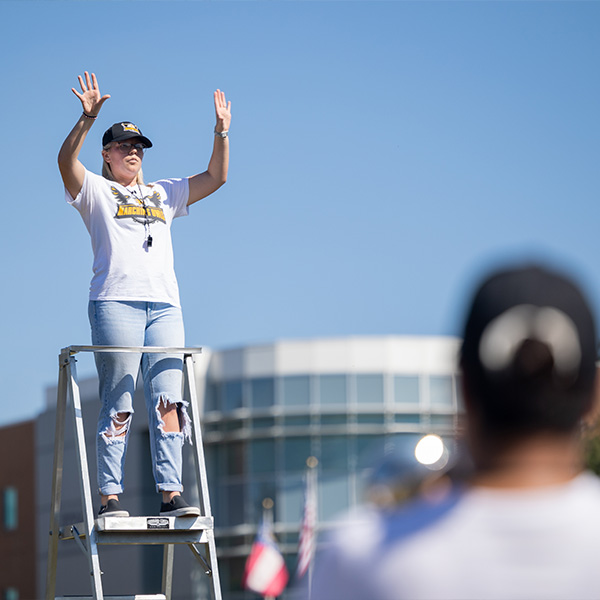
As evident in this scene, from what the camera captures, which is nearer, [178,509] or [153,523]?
[153,523]

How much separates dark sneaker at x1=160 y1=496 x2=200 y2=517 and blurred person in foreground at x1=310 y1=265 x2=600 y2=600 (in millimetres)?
3933

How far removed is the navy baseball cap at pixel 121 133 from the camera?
6129 mm

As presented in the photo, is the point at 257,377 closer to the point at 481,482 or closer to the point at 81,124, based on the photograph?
the point at 81,124

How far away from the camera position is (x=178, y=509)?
5758 millimetres

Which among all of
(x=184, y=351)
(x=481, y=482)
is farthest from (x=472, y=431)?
(x=184, y=351)

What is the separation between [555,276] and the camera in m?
1.76

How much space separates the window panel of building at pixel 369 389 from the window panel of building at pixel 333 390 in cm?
49

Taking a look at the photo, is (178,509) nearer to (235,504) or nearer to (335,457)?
(335,457)

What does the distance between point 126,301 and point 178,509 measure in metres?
1.02

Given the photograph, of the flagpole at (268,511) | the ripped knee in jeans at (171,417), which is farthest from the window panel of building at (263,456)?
the ripped knee in jeans at (171,417)

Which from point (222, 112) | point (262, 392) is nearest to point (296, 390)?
point (262, 392)

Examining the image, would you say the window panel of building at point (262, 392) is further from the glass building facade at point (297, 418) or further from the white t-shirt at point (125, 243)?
the white t-shirt at point (125, 243)

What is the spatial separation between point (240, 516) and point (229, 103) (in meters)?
36.8

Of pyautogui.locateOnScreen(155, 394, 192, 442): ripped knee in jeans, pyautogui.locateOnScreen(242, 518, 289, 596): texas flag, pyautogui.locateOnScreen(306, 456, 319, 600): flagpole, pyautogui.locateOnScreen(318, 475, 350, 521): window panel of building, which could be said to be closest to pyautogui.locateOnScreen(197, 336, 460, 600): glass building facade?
pyautogui.locateOnScreen(318, 475, 350, 521): window panel of building
